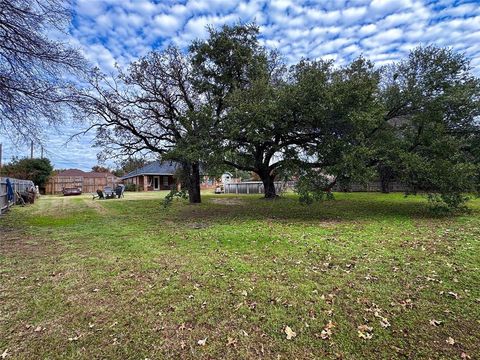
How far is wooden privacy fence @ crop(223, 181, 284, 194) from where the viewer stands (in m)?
23.7

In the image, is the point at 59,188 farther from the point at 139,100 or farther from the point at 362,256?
the point at 362,256

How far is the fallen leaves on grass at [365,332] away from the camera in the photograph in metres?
2.53

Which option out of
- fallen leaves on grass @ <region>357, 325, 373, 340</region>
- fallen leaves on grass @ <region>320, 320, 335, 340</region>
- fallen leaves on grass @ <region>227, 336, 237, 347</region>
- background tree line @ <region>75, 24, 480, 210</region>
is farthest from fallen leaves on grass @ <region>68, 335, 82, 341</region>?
background tree line @ <region>75, 24, 480, 210</region>

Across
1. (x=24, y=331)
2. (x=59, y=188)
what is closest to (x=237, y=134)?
(x=24, y=331)

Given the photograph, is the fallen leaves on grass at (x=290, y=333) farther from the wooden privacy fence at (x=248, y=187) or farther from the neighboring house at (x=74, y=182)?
the neighboring house at (x=74, y=182)

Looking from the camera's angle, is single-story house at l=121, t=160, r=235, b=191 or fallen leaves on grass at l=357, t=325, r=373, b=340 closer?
fallen leaves on grass at l=357, t=325, r=373, b=340

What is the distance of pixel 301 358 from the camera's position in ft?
7.48

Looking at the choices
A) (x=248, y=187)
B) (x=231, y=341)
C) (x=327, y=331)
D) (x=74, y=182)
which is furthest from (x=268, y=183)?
(x=74, y=182)

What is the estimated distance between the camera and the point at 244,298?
3293mm

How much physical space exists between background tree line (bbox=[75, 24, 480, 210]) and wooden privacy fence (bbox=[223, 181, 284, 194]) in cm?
1142

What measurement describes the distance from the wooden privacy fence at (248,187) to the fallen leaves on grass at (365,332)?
20.6 meters

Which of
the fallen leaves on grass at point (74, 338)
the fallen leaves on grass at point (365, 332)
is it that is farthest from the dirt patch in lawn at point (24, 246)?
the fallen leaves on grass at point (365, 332)

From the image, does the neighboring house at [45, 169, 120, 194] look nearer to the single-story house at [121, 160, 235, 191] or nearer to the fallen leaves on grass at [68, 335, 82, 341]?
the single-story house at [121, 160, 235, 191]

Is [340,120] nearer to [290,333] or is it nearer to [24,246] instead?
[290,333]
